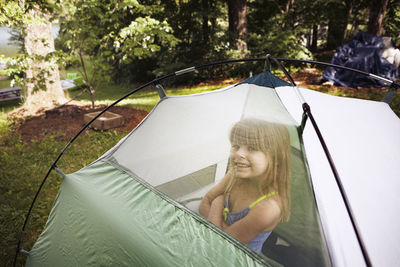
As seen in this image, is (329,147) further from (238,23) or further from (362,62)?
(238,23)

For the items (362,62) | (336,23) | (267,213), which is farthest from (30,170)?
(336,23)

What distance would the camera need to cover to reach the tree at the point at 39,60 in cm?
394

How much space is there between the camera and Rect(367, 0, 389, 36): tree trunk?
649 centimetres

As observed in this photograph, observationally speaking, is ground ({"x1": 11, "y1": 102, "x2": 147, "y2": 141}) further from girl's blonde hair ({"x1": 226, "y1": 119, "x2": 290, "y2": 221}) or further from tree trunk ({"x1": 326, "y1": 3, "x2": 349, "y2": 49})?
tree trunk ({"x1": 326, "y1": 3, "x2": 349, "y2": 49})

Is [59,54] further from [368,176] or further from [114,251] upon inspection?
[368,176]

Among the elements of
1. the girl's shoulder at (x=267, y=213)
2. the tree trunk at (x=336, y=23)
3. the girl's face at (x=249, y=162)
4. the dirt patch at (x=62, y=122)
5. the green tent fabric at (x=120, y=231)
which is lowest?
the dirt patch at (x=62, y=122)

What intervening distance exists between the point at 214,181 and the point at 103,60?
156 inches

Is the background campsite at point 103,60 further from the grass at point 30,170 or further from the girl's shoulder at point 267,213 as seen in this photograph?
the girl's shoulder at point 267,213

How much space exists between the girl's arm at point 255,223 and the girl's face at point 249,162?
0.16m

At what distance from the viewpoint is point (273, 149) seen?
4.37 ft

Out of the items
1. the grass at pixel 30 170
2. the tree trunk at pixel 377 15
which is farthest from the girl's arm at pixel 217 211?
the tree trunk at pixel 377 15

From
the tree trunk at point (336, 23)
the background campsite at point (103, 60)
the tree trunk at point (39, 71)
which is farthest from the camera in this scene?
the tree trunk at point (336, 23)

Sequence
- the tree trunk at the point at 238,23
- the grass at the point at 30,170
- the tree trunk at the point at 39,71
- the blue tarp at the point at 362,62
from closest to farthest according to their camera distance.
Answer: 1. the grass at the point at 30,170
2. the tree trunk at the point at 39,71
3. the blue tarp at the point at 362,62
4. the tree trunk at the point at 238,23

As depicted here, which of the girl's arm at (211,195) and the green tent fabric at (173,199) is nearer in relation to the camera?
the green tent fabric at (173,199)
